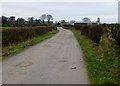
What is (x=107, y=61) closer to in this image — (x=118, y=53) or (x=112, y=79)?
(x=118, y=53)

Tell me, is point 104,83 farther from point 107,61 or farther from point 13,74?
point 107,61

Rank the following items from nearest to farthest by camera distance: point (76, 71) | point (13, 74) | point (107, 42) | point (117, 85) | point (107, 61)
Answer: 1. point (117, 85)
2. point (13, 74)
3. point (76, 71)
4. point (107, 61)
5. point (107, 42)

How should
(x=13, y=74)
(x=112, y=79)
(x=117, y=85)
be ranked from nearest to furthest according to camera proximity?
1. (x=117, y=85)
2. (x=112, y=79)
3. (x=13, y=74)

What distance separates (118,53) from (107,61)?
0.69 metres

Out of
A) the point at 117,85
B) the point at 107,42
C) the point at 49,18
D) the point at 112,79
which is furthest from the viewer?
the point at 49,18

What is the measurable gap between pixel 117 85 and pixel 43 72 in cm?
323

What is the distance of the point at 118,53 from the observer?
41.1ft

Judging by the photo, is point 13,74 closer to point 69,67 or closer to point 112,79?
point 69,67

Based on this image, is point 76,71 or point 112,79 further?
point 76,71

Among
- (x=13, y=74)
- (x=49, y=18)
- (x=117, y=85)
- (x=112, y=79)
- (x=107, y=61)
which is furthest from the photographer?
(x=49, y=18)

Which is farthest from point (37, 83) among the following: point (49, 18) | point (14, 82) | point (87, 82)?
point (49, 18)

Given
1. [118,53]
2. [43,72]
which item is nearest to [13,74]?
[43,72]

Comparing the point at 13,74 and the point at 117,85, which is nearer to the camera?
the point at 117,85

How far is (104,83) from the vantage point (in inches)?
317
